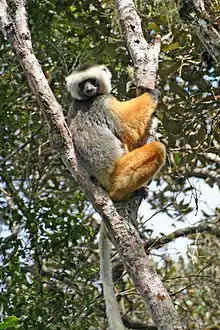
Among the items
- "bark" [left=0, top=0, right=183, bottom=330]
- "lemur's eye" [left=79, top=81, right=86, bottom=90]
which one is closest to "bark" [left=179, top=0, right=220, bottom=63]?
"bark" [left=0, top=0, right=183, bottom=330]

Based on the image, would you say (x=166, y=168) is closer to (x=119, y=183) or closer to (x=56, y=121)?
(x=119, y=183)

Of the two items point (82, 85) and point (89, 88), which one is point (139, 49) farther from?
Answer: point (82, 85)

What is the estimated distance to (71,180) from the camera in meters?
8.20

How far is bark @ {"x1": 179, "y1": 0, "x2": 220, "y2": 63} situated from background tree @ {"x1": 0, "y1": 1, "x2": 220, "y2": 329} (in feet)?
2.29

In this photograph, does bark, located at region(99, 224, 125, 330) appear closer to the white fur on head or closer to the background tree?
the background tree

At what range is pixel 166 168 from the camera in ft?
25.9

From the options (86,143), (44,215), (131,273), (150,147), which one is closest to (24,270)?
(44,215)

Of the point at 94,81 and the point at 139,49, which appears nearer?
the point at 139,49

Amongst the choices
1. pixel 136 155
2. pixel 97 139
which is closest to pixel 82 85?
pixel 97 139

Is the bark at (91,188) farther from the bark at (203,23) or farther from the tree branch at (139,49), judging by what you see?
the bark at (203,23)

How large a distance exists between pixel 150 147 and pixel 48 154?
336cm

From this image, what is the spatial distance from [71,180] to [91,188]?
12.9 feet

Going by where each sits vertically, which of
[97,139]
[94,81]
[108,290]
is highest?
[94,81]

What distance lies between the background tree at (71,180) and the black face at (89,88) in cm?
47
